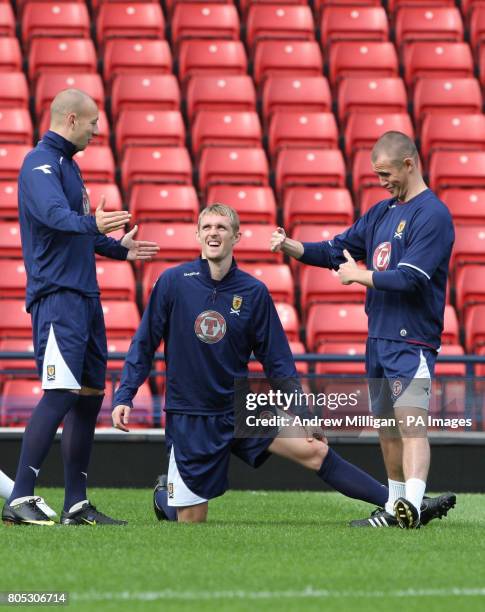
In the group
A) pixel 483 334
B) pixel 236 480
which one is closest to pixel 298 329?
pixel 483 334

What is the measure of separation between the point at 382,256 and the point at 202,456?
1.14 m

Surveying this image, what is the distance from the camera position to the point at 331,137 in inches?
444

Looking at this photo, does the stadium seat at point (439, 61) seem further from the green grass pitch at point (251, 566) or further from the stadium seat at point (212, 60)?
the green grass pitch at point (251, 566)

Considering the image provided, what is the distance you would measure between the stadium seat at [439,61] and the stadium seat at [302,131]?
1.51 meters

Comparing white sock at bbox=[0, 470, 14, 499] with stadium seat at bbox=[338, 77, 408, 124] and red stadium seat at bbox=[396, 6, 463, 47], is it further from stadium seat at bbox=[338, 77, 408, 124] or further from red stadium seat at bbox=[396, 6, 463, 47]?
red stadium seat at bbox=[396, 6, 463, 47]

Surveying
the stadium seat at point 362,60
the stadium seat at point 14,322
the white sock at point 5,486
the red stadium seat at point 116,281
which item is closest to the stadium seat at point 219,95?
the stadium seat at point 362,60

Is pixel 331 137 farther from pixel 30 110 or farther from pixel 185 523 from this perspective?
pixel 185 523

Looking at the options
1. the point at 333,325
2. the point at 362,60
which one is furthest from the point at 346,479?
the point at 362,60

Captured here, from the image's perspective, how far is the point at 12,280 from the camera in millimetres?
9414

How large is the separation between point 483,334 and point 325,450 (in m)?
4.21

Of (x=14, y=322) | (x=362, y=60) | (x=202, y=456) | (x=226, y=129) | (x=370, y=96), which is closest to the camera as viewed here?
(x=202, y=456)

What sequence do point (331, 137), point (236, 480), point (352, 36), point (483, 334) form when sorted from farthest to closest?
point (352, 36), point (331, 137), point (483, 334), point (236, 480)

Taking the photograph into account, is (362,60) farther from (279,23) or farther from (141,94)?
(141,94)

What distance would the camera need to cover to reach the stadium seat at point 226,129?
11148 millimetres
